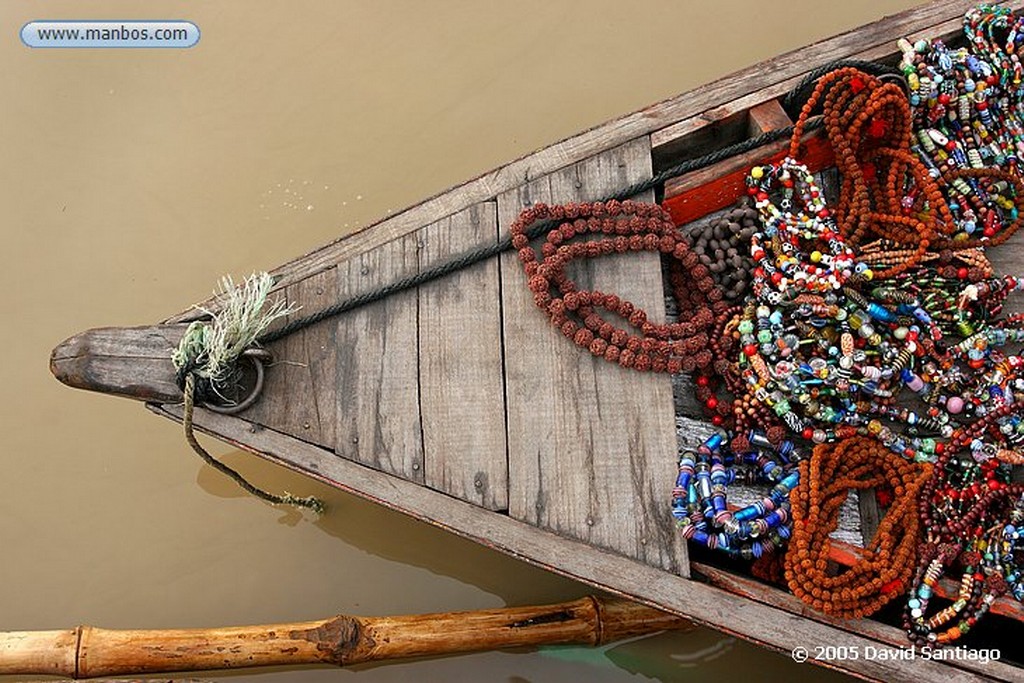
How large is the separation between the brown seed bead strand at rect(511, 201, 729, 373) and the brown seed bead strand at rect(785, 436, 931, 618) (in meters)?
0.42

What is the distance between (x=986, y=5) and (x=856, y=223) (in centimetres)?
83

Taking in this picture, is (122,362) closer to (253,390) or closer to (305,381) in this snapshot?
(253,390)

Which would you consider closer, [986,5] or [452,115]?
[986,5]

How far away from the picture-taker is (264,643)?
264 centimetres

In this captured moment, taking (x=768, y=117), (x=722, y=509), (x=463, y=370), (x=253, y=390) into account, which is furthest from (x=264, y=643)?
(x=768, y=117)

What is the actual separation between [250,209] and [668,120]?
1.70 m

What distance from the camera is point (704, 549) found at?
2398 mm

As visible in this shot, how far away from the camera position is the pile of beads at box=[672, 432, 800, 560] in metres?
2.23

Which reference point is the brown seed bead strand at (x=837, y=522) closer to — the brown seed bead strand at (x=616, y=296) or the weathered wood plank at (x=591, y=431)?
the weathered wood plank at (x=591, y=431)

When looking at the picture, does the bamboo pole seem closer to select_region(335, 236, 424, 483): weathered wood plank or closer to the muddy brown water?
the muddy brown water

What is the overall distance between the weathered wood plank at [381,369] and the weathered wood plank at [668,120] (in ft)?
0.23

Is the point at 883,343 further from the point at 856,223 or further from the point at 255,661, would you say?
the point at 255,661

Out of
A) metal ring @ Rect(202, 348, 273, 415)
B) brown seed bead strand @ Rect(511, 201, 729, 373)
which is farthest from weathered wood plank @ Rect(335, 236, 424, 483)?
brown seed bead strand @ Rect(511, 201, 729, 373)

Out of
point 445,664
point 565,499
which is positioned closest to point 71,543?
point 445,664
